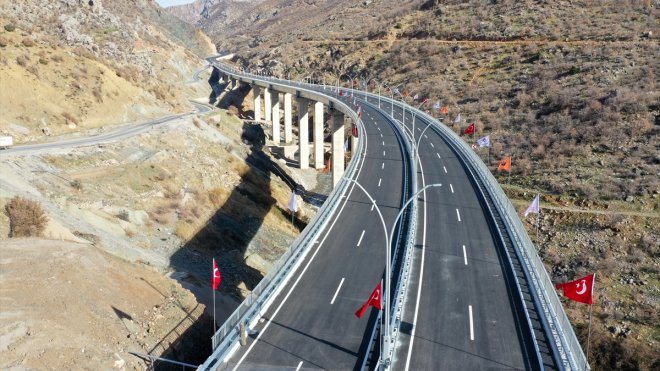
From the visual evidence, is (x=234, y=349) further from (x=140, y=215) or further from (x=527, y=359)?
(x=140, y=215)

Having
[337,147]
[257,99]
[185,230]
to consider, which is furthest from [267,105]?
[185,230]

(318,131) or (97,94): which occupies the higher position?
(97,94)

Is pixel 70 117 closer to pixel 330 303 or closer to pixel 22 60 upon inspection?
pixel 22 60

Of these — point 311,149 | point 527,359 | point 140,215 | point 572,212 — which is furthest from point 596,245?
point 311,149

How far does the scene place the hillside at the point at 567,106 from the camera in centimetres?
3488

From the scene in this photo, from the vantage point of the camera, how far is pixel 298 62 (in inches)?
5807

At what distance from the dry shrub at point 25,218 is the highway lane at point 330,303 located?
46.5ft

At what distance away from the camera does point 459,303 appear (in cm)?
2308

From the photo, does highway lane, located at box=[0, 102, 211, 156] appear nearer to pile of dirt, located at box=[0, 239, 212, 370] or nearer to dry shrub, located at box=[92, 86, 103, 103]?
dry shrub, located at box=[92, 86, 103, 103]

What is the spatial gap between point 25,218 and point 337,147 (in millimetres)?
43111

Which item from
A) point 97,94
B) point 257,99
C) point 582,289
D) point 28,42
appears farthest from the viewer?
point 257,99

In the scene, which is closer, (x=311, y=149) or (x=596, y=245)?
(x=596, y=245)

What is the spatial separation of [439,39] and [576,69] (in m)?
50.3

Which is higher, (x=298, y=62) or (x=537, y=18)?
(x=537, y=18)
